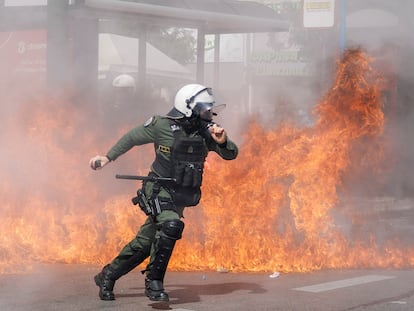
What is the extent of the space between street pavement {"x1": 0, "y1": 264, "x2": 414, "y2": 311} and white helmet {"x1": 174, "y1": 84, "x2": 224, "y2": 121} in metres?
1.28

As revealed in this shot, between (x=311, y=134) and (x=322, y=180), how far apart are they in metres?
0.50

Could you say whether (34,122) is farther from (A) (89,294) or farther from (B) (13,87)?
(A) (89,294)

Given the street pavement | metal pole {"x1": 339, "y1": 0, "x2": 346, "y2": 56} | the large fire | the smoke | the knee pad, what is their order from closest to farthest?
the knee pad < the street pavement < the large fire < the smoke < metal pole {"x1": 339, "y1": 0, "x2": 346, "y2": 56}

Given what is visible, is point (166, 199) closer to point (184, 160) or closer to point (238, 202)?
point (184, 160)

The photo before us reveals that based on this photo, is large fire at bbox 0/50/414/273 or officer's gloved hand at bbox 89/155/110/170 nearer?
officer's gloved hand at bbox 89/155/110/170

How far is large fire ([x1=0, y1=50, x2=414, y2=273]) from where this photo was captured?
7223mm

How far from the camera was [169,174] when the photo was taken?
5.64 meters

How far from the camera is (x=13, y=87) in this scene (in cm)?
902

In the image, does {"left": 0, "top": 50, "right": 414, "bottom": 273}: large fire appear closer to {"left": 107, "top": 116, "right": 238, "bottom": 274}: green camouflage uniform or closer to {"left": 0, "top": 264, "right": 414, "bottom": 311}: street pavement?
{"left": 0, "top": 264, "right": 414, "bottom": 311}: street pavement

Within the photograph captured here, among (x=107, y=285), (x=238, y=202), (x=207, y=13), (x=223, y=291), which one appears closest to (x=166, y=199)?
(x=107, y=285)

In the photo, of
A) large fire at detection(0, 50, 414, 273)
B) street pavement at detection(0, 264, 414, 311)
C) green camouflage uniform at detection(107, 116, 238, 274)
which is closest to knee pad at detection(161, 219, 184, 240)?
green camouflage uniform at detection(107, 116, 238, 274)

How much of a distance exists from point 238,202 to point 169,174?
72.8 inches

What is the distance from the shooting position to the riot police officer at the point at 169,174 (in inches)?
217

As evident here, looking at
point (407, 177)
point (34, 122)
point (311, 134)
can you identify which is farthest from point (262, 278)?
point (407, 177)
